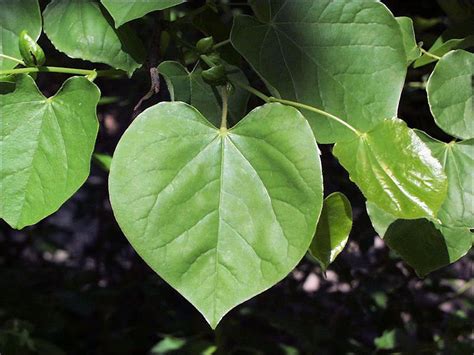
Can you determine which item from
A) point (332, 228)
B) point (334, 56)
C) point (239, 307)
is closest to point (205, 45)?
point (334, 56)

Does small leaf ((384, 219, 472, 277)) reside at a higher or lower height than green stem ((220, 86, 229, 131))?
lower

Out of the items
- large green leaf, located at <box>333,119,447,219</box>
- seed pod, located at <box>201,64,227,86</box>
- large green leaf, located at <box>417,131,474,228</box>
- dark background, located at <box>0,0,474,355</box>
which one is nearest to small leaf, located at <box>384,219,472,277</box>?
large green leaf, located at <box>417,131,474,228</box>

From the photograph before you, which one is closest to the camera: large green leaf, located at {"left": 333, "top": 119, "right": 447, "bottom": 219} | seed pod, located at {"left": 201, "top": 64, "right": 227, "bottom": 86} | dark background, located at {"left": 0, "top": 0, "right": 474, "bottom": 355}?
large green leaf, located at {"left": 333, "top": 119, "right": 447, "bottom": 219}

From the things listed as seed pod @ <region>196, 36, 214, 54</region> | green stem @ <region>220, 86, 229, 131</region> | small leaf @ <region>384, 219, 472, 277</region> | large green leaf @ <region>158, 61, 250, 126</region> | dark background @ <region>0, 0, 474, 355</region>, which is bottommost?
dark background @ <region>0, 0, 474, 355</region>

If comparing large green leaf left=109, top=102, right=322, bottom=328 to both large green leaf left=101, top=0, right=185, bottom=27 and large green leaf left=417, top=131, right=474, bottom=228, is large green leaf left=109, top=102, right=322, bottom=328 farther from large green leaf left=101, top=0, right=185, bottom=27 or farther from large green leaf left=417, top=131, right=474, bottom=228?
large green leaf left=417, top=131, right=474, bottom=228

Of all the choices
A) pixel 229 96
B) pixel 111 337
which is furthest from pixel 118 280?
pixel 229 96

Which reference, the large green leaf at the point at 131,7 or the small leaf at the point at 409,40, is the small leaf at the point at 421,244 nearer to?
the small leaf at the point at 409,40
